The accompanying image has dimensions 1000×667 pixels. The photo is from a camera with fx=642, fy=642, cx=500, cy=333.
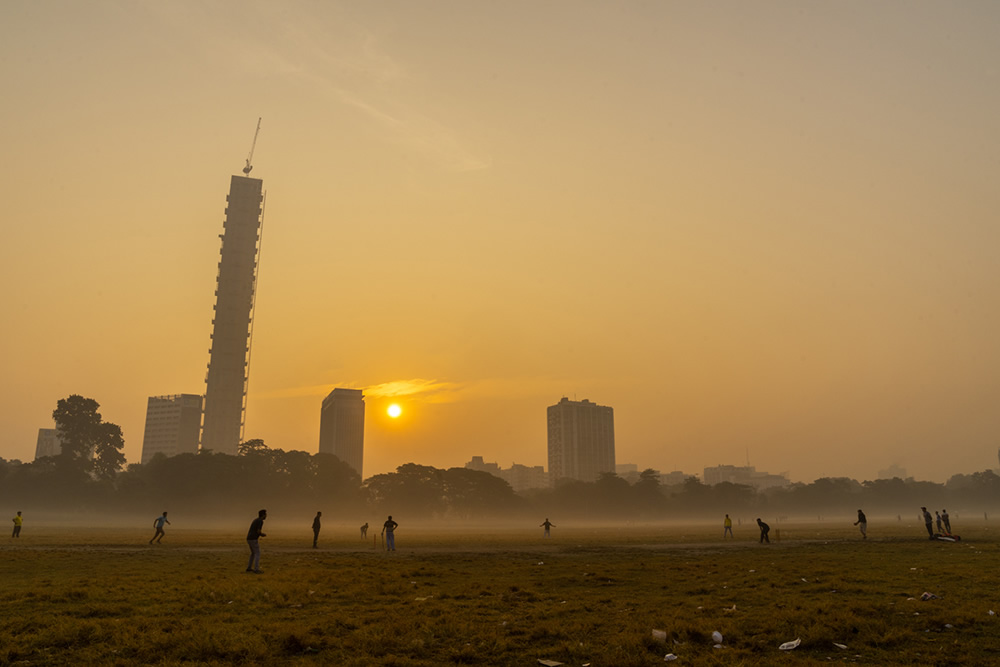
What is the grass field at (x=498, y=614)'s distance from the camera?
12.1 metres

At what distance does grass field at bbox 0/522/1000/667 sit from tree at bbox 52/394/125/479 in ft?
530

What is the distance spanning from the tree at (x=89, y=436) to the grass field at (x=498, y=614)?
530ft

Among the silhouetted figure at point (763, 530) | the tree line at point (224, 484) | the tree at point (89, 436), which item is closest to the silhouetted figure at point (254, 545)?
the silhouetted figure at point (763, 530)

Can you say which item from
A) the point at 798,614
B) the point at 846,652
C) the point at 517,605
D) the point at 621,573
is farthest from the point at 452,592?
the point at 846,652

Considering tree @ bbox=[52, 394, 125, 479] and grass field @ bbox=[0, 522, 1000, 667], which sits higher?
tree @ bbox=[52, 394, 125, 479]

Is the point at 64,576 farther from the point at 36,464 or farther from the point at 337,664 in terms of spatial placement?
the point at 36,464

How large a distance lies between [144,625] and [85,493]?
16775cm

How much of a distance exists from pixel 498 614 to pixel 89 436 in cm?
18547

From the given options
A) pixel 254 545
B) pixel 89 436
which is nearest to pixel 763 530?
pixel 254 545

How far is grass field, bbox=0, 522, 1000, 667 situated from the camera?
12094 millimetres

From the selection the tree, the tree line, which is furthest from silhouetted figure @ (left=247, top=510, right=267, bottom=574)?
the tree

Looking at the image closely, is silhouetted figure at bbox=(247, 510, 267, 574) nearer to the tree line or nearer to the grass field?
the grass field

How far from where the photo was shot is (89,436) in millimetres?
166750

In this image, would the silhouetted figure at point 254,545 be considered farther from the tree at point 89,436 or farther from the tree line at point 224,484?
the tree at point 89,436
